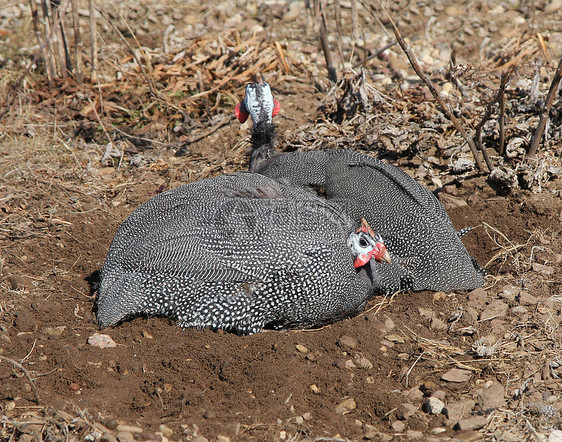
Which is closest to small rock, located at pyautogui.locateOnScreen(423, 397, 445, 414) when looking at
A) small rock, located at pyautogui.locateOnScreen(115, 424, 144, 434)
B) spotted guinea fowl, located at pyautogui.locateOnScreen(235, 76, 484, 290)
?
spotted guinea fowl, located at pyautogui.locateOnScreen(235, 76, 484, 290)

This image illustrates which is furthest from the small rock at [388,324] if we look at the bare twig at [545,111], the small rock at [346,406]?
the bare twig at [545,111]

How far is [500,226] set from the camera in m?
4.45

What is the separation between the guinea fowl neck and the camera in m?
4.71

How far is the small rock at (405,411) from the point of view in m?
2.85

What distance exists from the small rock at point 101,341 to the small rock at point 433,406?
5.57ft

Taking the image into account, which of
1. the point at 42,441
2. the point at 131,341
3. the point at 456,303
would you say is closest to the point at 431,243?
the point at 456,303

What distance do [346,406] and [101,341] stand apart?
141 centimetres

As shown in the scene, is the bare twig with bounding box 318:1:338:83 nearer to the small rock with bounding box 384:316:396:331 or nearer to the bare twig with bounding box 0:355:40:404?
the small rock with bounding box 384:316:396:331

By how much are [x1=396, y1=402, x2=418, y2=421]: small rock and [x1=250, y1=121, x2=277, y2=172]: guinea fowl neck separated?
2.37m

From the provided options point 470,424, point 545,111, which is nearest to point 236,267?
point 470,424

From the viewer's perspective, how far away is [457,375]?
3.13 metres

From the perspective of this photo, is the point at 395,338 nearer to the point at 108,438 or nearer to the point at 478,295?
the point at 478,295

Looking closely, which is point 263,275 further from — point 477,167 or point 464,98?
point 464,98

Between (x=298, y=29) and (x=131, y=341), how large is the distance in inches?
194
